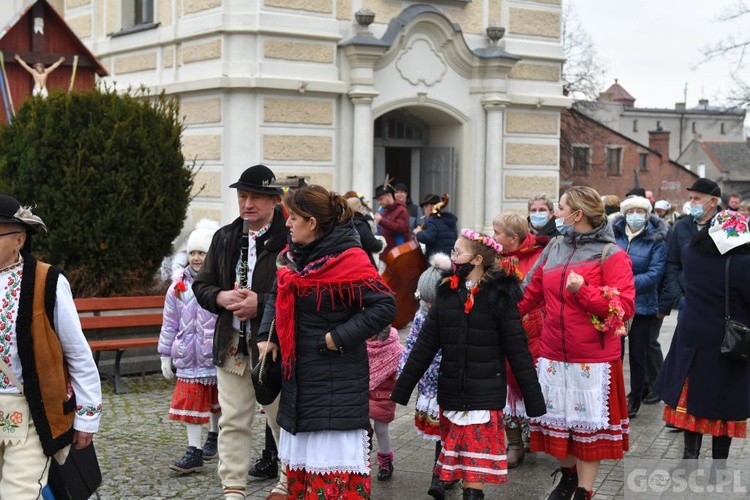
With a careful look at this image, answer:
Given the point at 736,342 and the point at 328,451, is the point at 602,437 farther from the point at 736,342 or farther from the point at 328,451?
the point at 328,451

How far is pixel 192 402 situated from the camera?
6980 mm

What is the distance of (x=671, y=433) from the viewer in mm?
8164

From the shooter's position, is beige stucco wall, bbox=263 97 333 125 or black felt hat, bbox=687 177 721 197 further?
beige stucco wall, bbox=263 97 333 125

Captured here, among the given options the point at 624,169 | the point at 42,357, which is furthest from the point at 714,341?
the point at 624,169

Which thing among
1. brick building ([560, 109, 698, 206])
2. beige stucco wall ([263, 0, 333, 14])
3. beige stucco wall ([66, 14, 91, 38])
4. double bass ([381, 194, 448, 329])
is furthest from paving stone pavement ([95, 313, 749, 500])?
brick building ([560, 109, 698, 206])

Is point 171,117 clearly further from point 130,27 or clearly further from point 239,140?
point 130,27

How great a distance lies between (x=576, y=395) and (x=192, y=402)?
2681 millimetres

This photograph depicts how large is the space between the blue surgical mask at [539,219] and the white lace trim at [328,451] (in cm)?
353

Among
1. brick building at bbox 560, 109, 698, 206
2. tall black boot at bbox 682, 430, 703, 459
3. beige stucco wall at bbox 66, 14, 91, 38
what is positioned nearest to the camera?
tall black boot at bbox 682, 430, 703, 459

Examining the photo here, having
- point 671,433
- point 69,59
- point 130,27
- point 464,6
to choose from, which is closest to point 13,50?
point 69,59

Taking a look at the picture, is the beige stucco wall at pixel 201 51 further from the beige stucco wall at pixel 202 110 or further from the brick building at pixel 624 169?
the brick building at pixel 624 169

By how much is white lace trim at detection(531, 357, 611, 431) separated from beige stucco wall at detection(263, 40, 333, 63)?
972cm

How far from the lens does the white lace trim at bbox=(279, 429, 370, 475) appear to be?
5172 mm

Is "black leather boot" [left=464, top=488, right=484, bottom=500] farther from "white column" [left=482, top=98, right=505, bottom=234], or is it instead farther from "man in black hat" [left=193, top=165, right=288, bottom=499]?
"white column" [left=482, top=98, right=505, bottom=234]
